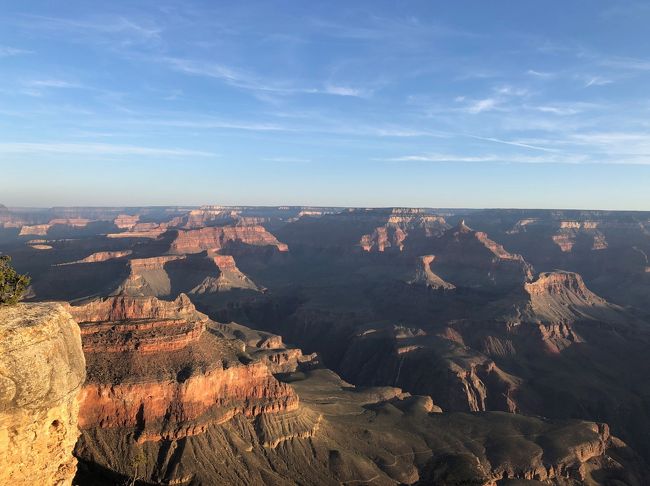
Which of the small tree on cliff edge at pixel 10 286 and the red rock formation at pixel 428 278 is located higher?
the small tree on cliff edge at pixel 10 286

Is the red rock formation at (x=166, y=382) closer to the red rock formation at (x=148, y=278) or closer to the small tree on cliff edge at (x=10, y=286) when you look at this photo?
the small tree on cliff edge at (x=10, y=286)

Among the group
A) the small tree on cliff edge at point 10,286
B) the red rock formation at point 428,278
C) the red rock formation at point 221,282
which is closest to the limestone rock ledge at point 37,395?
the small tree on cliff edge at point 10,286

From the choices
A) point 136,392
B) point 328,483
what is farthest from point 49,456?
point 328,483

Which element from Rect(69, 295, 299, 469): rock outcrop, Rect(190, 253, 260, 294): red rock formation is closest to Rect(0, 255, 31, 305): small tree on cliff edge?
Rect(69, 295, 299, 469): rock outcrop

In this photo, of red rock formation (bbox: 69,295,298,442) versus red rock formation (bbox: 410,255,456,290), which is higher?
red rock formation (bbox: 69,295,298,442)

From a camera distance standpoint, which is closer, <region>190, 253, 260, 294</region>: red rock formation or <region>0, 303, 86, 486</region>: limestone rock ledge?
<region>0, 303, 86, 486</region>: limestone rock ledge

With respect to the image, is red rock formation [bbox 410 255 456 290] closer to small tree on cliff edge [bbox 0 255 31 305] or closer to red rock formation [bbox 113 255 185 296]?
red rock formation [bbox 113 255 185 296]

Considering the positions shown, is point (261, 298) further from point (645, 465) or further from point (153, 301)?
point (645, 465)

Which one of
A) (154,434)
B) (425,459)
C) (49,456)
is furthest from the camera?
(425,459)
